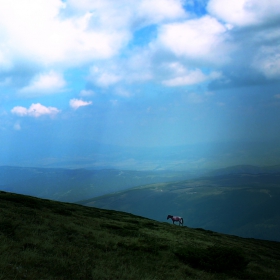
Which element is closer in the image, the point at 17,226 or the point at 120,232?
the point at 17,226

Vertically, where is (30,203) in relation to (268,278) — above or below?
above

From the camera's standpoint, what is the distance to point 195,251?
2344 centimetres

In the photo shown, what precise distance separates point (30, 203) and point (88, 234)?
15028mm

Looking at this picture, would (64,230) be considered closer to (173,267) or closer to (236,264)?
(173,267)

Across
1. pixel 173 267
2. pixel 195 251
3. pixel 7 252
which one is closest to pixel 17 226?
pixel 7 252

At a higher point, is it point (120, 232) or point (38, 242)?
point (38, 242)

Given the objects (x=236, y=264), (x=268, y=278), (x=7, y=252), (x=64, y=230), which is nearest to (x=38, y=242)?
(x=7, y=252)

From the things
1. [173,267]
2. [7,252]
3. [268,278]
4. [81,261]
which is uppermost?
[7,252]

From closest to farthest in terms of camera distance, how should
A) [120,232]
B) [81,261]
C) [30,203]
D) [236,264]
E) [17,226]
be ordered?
[81,261]
[17,226]
[236,264]
[120,232]
[30,203]

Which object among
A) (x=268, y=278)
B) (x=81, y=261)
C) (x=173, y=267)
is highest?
(x=81, y=261)

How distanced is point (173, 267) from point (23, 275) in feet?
36.1

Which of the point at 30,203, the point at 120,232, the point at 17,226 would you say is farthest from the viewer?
the point at 30,203

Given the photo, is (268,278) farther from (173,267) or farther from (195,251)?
(173,267)

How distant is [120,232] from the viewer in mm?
29422
